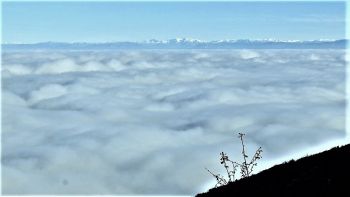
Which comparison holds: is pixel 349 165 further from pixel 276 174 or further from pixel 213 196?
pixel 213 196

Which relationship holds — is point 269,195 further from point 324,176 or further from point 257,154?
point 257,154

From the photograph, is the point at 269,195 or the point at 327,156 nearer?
the point at 269,195

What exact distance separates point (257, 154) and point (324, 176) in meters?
6.21

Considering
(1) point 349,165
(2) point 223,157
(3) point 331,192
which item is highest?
(2) point 223,157

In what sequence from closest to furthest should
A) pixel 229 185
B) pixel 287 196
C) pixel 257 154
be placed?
1. pixel 287 196
2. pixel 229 185
3. pixel 257 154

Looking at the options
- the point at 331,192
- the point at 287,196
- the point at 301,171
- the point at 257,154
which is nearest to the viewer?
the point at 331,192

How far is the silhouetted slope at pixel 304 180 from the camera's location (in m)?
15.9

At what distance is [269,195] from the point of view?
682 inches

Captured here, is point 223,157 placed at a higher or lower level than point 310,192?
higher

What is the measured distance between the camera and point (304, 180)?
690 inches

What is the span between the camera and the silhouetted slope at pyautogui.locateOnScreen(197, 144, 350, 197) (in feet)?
52.3

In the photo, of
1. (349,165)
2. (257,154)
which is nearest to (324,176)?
(349,165)

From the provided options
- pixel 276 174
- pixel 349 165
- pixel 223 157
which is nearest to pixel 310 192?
pixel 349 165

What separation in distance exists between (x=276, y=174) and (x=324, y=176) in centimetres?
294
